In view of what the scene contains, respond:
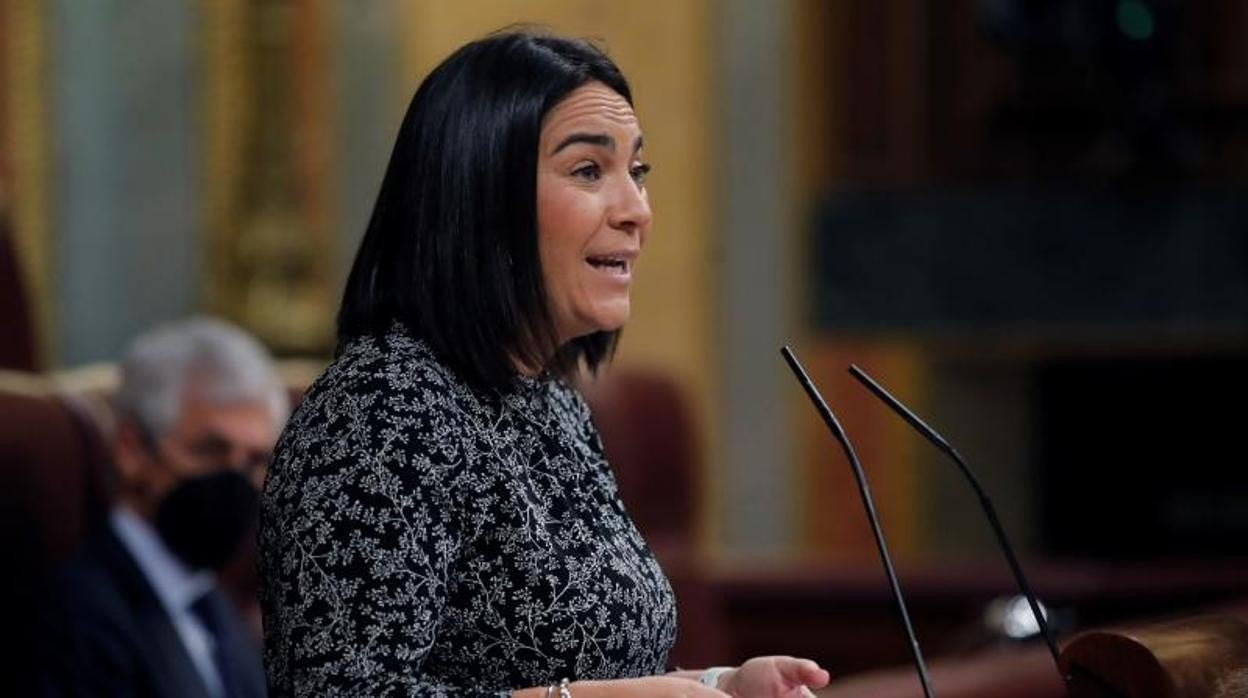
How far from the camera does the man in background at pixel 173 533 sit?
311cm

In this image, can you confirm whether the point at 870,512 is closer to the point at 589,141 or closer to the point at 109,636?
the point at 589,141

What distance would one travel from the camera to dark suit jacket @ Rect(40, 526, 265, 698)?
3074 millimetres

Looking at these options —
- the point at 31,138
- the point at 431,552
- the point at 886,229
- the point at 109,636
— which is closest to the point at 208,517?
the point at 109,636

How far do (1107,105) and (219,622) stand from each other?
3538 millimetres

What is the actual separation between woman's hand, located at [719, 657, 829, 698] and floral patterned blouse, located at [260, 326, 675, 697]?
86 mm

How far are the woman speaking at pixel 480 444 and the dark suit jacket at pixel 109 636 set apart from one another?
4.39 ft

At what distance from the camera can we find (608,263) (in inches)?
71.8

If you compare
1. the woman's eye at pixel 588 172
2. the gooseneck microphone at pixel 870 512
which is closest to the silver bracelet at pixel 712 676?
the gooseneck microphone at pixel 870 512

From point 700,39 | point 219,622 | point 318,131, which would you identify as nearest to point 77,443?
point 219,622

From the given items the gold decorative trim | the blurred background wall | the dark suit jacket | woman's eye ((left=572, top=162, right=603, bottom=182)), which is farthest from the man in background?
the blurred background wall

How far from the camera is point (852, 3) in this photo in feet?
21.4

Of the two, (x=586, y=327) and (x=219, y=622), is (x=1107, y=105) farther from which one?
(x=586, y=327)

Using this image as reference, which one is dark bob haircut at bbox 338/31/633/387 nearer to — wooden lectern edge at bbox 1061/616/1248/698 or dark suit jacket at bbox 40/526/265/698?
wooden lectern edge at bbox 1061/616/1248/698

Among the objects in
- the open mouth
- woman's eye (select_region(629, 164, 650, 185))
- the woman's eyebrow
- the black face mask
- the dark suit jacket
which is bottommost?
the dark suit jacket
